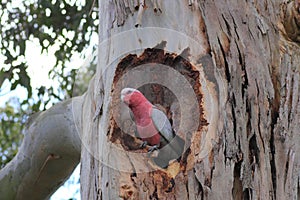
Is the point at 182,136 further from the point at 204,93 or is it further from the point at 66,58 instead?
the point at 66,58

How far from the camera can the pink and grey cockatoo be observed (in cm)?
180

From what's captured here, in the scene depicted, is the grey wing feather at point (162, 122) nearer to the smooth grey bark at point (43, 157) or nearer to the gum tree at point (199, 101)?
the gum tree at point (199, 101)

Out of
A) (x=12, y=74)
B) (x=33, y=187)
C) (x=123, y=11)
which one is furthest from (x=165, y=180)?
(x=12, y=74)

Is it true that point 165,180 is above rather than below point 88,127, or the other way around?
below

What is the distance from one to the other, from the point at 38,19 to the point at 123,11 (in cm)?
221

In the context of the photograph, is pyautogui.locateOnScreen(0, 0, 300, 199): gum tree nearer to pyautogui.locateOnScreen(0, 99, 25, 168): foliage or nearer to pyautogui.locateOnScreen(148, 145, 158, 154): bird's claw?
pyautogui.locateOnScreen(148, 145, 158, 154): bird's claw

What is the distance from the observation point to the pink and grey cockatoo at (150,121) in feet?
5.90

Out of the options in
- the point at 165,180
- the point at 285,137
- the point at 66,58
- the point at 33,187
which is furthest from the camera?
the point at 66,58

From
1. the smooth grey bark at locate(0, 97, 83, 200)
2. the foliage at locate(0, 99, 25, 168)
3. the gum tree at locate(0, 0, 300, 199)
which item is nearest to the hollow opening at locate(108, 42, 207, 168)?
the gum tree at locate(0, 0, 300, 199)

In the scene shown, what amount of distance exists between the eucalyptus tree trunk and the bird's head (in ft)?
0.15

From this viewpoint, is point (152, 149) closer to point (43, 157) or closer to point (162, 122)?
point (162, 122)

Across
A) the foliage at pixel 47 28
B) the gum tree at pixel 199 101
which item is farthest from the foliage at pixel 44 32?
the gum tree at pixel 199 101

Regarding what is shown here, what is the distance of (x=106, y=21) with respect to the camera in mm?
2021

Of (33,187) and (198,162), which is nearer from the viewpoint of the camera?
(198,162)
